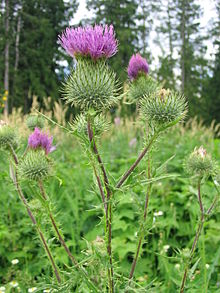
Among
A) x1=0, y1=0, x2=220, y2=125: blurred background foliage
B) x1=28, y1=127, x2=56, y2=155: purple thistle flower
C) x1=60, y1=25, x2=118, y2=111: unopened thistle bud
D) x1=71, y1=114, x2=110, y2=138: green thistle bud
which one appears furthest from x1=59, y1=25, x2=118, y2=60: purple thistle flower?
x1=0, y1=0, x2=220, y2=125: blurred background foliage

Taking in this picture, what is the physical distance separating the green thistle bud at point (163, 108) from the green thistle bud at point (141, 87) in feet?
1.63

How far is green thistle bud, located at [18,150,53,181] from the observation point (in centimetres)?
224

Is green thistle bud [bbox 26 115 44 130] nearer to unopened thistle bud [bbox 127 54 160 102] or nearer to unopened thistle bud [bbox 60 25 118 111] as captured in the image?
unopened thistle bud [bbox 127 54 160 102]

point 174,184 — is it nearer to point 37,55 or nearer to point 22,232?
point 22,232

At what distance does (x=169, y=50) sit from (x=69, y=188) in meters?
30.2

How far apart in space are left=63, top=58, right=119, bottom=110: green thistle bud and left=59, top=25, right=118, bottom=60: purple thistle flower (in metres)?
0.06

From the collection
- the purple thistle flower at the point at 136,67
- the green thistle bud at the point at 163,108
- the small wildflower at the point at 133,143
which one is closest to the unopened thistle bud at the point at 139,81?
the purple thistle flower at the point at 136,67

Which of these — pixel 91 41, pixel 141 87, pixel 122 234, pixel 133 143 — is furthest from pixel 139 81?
pixel 133 143

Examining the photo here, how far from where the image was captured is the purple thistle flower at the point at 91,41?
176 cm

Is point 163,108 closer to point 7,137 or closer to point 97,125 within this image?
point 97,125

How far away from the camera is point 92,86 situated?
1.82 metres

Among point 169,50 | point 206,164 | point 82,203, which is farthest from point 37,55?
point 206,164

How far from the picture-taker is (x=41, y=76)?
95.9 ft

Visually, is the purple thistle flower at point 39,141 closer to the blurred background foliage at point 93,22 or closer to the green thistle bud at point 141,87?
the green thistle bud at point 141,87
